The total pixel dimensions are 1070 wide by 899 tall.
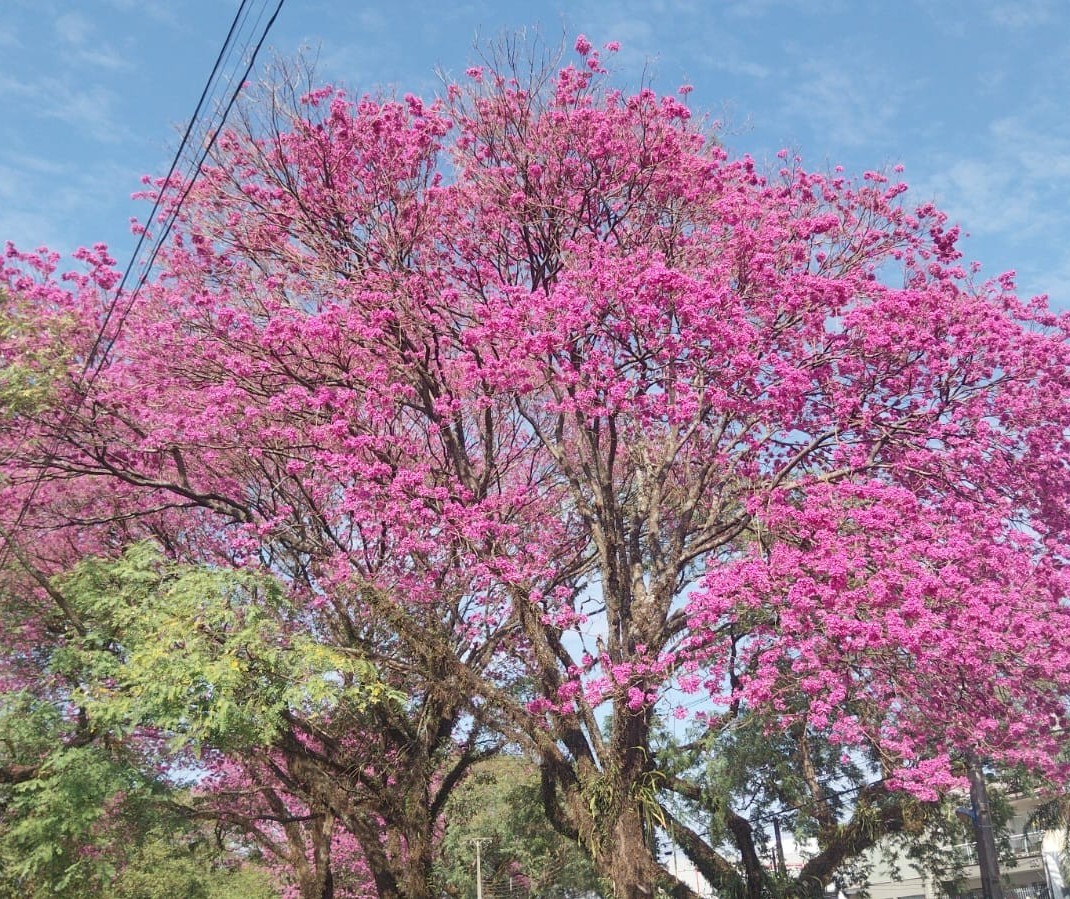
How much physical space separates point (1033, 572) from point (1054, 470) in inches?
57.0

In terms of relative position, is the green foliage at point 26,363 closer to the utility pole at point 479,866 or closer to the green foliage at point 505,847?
the green foliage at point 505,847

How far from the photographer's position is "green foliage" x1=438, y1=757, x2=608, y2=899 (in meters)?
22.7

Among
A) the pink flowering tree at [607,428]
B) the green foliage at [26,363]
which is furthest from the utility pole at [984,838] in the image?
the green foliage at [26,363]

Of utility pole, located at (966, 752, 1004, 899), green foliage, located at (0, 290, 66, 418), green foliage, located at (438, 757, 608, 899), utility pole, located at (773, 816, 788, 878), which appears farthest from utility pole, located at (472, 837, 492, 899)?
green foliage, located at (0, 290, 66, 418)

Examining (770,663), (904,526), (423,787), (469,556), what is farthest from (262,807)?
(904,526)

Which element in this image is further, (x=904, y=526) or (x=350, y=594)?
(x=350, y=594)

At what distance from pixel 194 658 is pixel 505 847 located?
763 inches

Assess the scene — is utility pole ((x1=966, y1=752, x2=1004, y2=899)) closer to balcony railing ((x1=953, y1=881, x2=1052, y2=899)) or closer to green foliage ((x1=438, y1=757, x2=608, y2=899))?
balcony railing ((x1=953, y1=881, x2=1052, y2=899))

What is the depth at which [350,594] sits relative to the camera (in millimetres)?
14266

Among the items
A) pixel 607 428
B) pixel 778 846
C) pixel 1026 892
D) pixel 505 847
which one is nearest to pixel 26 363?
pixel 607 428

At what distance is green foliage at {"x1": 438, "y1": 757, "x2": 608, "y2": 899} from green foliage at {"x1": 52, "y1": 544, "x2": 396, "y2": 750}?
1009cm

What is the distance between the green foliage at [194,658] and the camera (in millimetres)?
10445

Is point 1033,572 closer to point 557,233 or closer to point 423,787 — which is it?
point 557,233

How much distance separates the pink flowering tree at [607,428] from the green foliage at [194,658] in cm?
78
